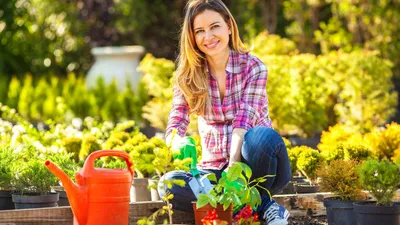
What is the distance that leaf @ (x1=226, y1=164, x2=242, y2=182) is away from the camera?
303cm

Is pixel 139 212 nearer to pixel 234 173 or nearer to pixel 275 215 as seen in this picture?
pixel 275 215

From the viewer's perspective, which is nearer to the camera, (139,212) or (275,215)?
(275,215)

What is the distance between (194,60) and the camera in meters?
3.83

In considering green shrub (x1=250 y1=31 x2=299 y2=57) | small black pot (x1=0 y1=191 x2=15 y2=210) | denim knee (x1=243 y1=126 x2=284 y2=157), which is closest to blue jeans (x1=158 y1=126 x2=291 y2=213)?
denim knee (x1=243 y1=126 x2=284 y2=157)

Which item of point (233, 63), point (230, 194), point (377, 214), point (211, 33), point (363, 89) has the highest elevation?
point (363, 89)

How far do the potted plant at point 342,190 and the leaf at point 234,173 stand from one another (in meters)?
0.56

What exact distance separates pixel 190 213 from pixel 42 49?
10.2 m

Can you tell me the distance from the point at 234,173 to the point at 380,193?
533mm

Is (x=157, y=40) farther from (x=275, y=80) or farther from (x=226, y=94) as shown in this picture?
(x=226, y=94)

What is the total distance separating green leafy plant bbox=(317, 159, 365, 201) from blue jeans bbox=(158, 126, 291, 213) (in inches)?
6.5

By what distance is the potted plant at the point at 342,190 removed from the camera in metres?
3.38

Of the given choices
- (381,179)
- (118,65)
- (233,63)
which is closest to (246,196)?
(381,179)

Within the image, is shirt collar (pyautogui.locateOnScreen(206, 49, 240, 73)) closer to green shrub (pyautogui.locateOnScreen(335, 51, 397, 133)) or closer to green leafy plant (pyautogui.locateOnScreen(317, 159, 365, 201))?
green leafy plant (pyautogui.locateOnScreen(317, 159, 365, 201))

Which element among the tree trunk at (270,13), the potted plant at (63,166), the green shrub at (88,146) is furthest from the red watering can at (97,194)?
the tree trunk at (270,13)
